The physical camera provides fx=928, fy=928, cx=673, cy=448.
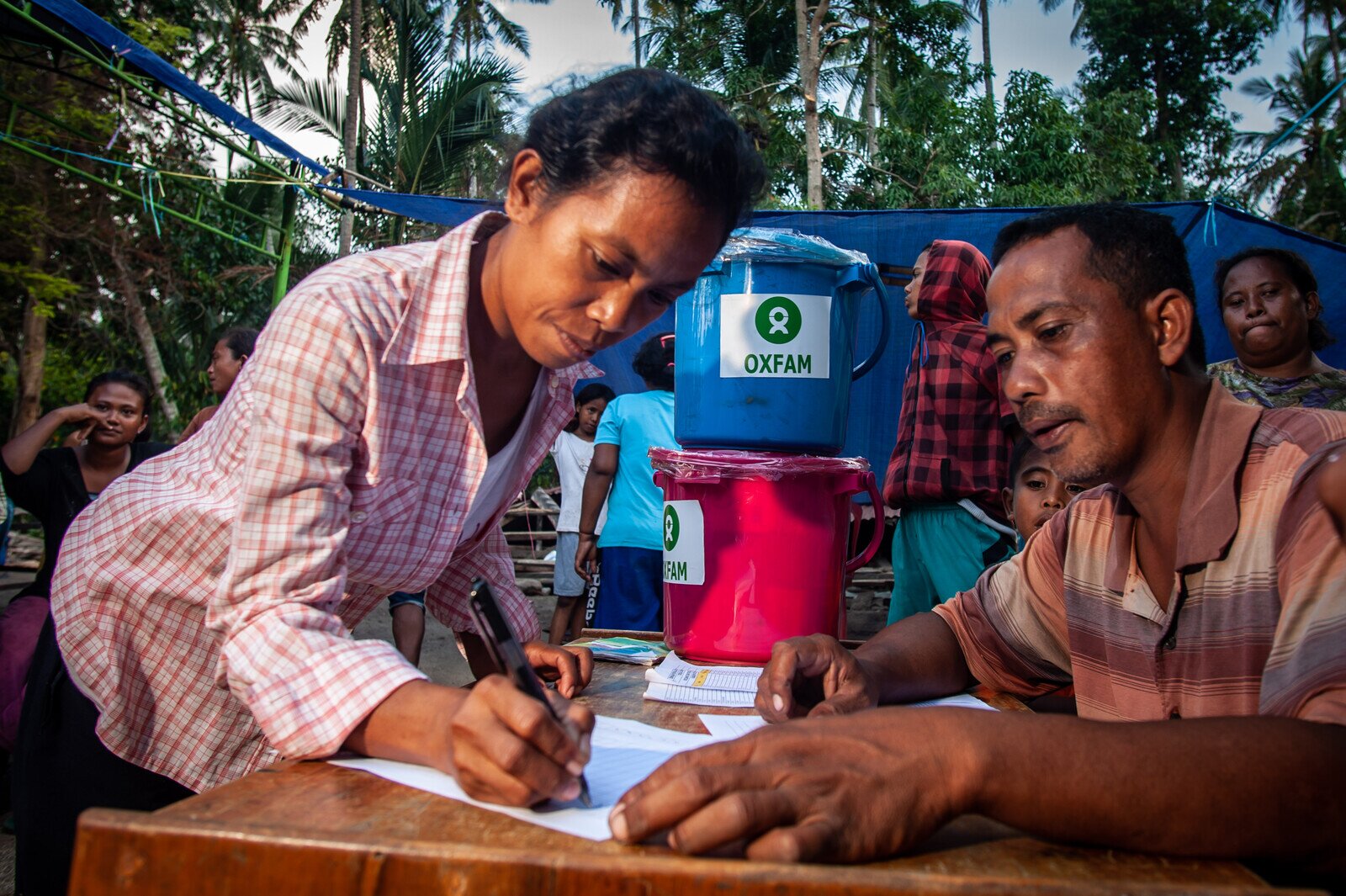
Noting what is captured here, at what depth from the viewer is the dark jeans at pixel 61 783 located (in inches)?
49.9

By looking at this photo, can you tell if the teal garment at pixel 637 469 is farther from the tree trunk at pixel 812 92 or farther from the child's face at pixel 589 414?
the tree trunk at pixel 812 92

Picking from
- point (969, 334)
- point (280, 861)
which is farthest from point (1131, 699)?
point (969, 334)

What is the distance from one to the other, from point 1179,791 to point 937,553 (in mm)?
2414

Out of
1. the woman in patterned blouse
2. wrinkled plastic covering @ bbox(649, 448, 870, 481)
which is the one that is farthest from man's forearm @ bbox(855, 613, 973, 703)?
the woman in patterned blouse

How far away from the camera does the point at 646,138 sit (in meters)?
1.26

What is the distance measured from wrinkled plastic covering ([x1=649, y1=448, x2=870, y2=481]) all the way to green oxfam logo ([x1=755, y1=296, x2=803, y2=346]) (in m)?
0.33

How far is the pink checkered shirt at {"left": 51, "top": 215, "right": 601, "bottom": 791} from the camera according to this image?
0.97 meters

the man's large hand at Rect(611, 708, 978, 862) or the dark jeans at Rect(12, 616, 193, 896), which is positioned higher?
the man's large hand at Rect(611, 708, 978, 862)

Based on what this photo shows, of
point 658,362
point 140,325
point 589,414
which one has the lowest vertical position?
point 589,414

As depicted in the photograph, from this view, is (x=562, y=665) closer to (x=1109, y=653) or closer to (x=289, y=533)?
(x=289, y=533)

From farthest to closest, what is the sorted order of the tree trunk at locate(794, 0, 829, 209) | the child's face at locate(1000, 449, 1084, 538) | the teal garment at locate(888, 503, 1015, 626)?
1. the tree trunk at locate(794, 0, 829, 209)
2. the teal garment at locate(888, 503, 1015, 626)
3. the child's face at locate(1000, 449, 1084, 538)

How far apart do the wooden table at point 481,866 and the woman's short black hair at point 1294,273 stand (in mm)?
3626

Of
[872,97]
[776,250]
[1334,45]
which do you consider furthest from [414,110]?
[1334,45]

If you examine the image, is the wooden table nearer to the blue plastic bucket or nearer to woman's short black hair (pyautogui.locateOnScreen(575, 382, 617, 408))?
the blue plastic bucket
